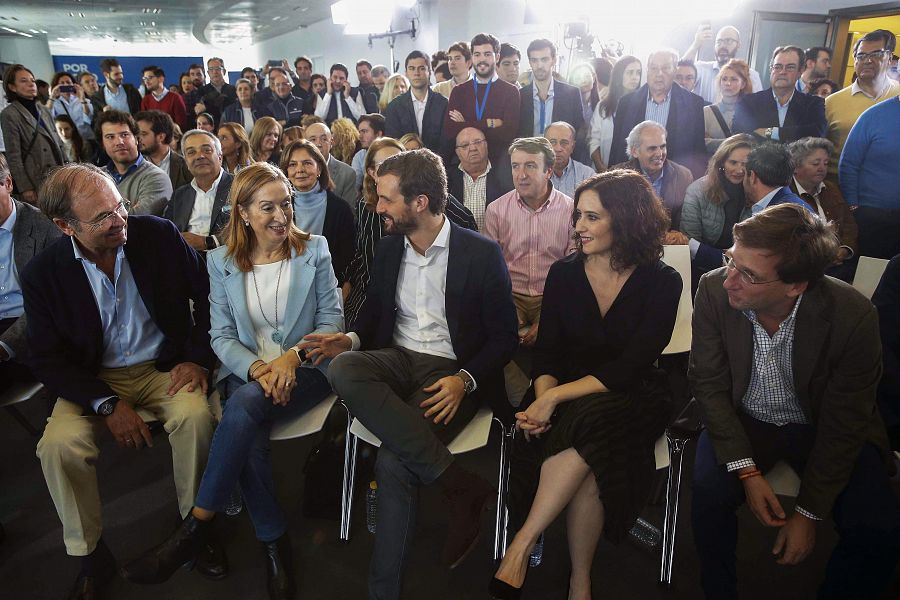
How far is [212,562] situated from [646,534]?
1.59 m

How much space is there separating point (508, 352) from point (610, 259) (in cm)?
49

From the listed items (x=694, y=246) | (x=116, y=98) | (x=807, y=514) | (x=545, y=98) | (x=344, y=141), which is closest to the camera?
(x=807, y=514)

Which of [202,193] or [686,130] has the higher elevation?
[686,130]

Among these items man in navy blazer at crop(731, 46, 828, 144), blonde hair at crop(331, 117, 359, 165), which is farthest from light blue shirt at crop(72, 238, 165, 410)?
man in navy blazer at crop(731, 46, 828, 144)

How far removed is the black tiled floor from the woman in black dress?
300 mm

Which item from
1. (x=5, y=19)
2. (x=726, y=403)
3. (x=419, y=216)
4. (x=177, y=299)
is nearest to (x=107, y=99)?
(x=177, y=299)

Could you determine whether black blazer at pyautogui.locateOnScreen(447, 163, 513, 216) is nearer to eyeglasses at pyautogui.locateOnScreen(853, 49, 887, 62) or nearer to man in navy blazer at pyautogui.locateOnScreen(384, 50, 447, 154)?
man in navy blazer at pyautogui.locateOnScreen(384, 50, 447, 154)

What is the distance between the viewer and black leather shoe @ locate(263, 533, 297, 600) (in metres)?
1.91

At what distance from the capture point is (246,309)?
217 centimetres

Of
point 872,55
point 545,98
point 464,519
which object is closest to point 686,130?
point 545,98

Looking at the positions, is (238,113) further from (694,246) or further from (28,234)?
(694,246)

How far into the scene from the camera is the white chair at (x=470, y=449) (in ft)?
6.30

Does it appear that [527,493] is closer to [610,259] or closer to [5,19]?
[610,259]

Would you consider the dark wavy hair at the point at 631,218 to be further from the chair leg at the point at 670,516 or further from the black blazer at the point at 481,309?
the chair leg at the point at 670,516
